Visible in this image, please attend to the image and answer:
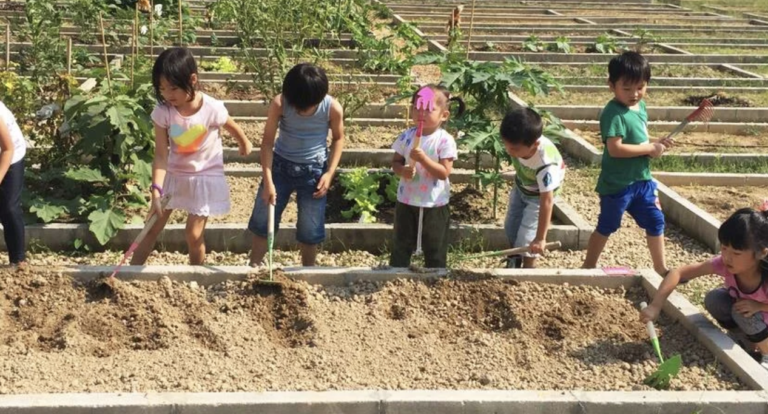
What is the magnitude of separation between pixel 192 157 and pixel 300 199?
2.15ft

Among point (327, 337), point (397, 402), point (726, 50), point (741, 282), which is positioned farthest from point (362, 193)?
point (726, 50)

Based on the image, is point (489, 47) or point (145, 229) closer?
point (145, 229)

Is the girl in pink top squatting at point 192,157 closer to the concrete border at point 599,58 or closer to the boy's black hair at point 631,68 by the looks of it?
the boy's black hair at point 631,68

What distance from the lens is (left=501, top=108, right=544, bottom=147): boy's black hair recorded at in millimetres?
4711

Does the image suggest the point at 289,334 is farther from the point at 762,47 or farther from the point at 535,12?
the point at 535,12

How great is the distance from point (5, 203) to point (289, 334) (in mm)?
1857

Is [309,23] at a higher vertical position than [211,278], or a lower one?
higher

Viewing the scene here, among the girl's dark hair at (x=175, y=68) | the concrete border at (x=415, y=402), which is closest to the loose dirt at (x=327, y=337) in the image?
the concrete border at (x=415, y=402)

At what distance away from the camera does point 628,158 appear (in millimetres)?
5090

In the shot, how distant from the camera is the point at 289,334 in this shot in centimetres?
429

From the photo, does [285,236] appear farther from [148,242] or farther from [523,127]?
[523,127]

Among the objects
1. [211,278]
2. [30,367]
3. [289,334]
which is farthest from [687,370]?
[30,367]

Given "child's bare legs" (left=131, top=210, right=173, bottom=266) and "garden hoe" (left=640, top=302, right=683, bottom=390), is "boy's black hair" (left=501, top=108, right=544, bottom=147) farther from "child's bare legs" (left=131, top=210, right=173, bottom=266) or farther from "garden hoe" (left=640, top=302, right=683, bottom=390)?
"child's bare legs" (left=131, top=210, right=173, bottom=266)

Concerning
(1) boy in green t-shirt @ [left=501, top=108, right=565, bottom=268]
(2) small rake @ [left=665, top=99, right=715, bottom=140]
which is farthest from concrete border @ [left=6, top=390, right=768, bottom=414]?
(2) small rake @ [left=665, top=99, right=715, bottom=140]
